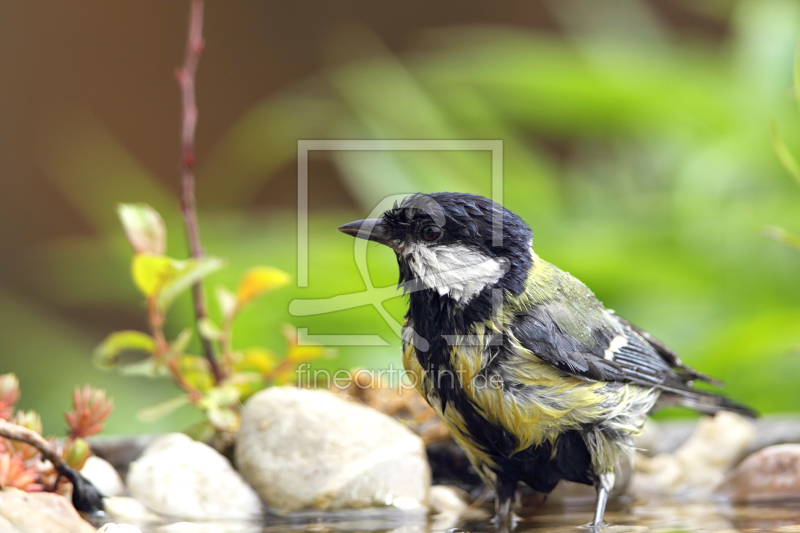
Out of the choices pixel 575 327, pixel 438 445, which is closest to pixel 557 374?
pixel 575 327

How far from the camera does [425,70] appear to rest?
4152mm

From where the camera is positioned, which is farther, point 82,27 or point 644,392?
point 82,27

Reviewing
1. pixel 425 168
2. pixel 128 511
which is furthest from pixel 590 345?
pixel 425 168

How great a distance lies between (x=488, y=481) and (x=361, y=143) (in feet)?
7.78

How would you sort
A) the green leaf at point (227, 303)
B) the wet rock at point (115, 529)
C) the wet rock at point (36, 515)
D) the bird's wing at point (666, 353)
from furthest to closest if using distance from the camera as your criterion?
the green leaf at point (227, 303)
the bird's wing at point (666, 353)
the wet rock at point (115, 529)
the wet rock at point (36, 515)

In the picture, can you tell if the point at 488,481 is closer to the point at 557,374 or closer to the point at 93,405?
the point at 557,374

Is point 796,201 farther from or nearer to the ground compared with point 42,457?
farther from the ground

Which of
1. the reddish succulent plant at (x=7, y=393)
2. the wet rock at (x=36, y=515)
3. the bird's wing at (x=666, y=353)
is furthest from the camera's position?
the bird's wing at (x=666, y=353)

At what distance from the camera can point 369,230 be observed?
156cm

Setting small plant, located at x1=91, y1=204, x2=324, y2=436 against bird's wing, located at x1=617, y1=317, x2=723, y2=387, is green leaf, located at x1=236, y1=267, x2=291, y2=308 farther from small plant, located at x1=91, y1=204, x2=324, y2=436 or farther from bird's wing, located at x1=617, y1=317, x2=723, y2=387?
bird's wing, located at x1=617, y1=317, x2=723, y2=387

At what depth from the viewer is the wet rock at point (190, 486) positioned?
1.63m

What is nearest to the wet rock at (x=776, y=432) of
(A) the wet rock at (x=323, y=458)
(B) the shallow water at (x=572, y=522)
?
(B) the shallow water at (x=572, y=522)

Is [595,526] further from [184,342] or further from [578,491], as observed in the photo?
[184,342]

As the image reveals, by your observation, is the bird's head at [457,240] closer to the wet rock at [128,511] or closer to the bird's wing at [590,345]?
the bird's wing at [590,345]
